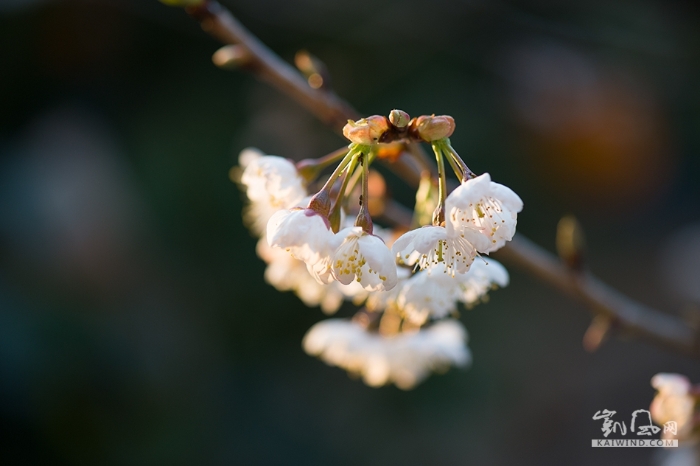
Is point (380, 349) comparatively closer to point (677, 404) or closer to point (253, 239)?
point (677, 404)

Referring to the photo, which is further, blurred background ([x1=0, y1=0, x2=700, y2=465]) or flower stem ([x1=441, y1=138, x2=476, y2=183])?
blurred background ([x1=0, y1=0, x2=700, y2=465])

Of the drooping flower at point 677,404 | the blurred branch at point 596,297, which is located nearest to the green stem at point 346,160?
the blurred branch at point 596,297

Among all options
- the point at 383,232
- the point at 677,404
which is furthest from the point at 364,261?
the point at 677,404

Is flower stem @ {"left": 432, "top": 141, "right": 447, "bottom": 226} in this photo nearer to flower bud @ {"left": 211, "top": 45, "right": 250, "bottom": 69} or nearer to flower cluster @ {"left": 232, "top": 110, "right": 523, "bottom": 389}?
flower cluster @ {"left": 232, "top": 110, "right": 523, "bottom": 389}

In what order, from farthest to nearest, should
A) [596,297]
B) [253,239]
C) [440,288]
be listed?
[253,239]
[596,297]
[440,288]

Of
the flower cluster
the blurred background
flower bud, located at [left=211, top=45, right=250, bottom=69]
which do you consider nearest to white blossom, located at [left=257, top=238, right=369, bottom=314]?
the flower cluster

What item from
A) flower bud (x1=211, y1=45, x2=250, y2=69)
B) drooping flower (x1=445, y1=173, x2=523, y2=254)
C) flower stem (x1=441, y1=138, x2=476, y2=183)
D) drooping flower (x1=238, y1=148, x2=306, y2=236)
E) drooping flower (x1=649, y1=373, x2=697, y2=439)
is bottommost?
drooping flower (x1=649, y1=373, x2=697, y2=439)
